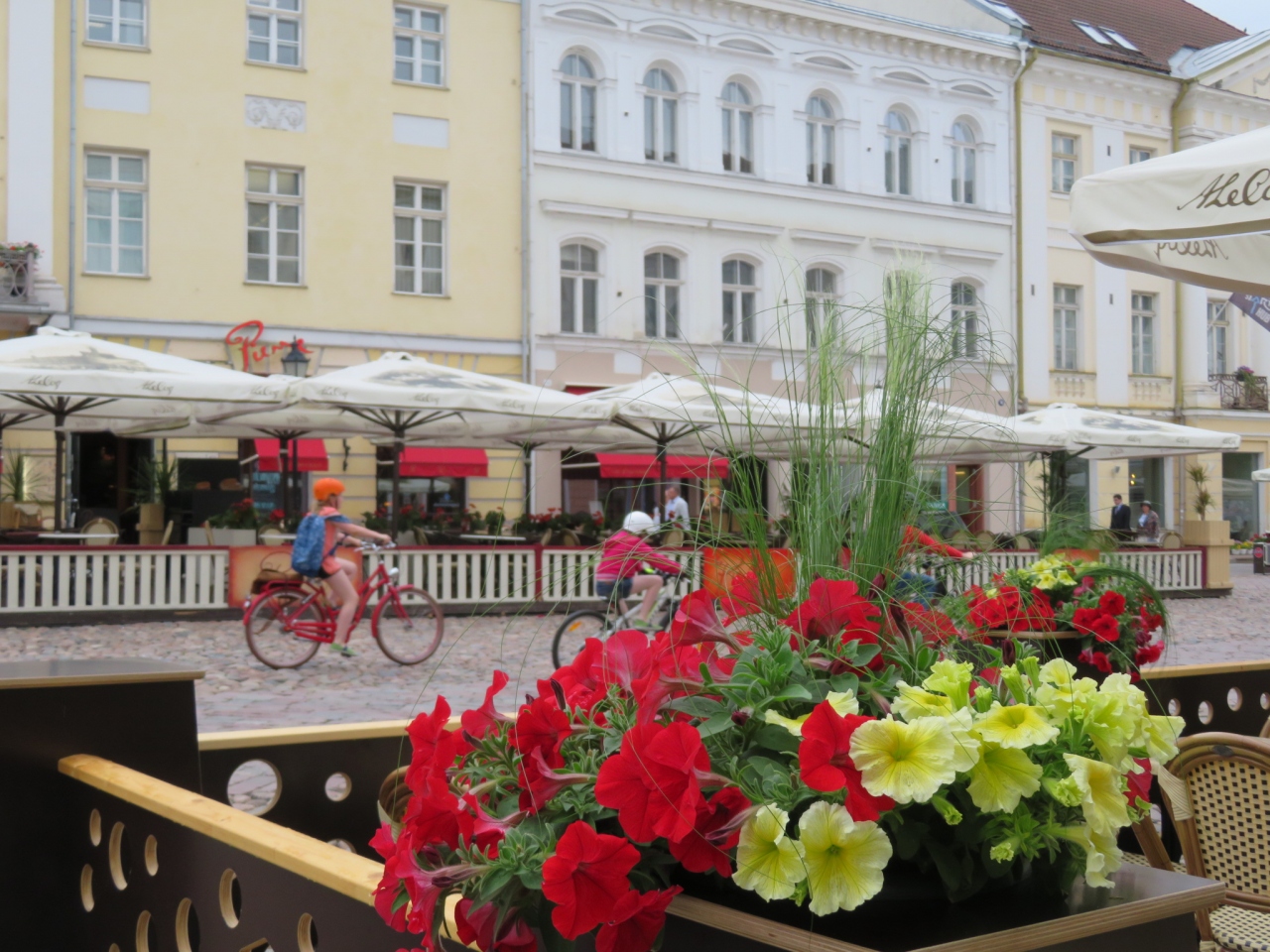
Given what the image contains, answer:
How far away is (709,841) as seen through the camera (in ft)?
3.47

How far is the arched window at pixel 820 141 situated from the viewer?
25.8m

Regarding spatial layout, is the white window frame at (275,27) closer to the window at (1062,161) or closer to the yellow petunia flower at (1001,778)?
the window at (1062,161)

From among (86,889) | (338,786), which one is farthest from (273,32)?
(86,889)

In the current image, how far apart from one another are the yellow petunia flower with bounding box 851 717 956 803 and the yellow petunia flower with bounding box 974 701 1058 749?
0.04 meters

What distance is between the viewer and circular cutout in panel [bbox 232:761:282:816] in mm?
2594

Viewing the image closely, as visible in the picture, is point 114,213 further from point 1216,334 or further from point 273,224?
point 1216,334

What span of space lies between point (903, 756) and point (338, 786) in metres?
2.10

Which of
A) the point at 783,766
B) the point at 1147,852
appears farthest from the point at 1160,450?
the point at 783,766

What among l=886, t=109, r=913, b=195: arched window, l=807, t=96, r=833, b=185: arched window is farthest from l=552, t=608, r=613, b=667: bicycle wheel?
l=886, t=109, r=913, b=195: arched window

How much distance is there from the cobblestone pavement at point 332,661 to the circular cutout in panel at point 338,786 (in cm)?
330

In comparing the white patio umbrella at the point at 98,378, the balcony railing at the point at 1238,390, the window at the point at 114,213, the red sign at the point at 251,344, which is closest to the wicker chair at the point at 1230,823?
the white patio umbrella at the point at 98,378

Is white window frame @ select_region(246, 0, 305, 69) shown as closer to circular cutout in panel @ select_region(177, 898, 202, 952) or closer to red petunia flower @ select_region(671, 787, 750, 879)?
circular cutout in panel @ select_region(177, 898, 202, 952)

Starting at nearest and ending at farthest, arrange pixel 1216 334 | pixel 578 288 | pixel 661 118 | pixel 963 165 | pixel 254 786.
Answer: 1. pixel 254 786
2. pixel 578 288
3. pixel 661 118
4. pixel 963 165
5. pixel 1216 334

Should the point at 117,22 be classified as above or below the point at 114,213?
above
